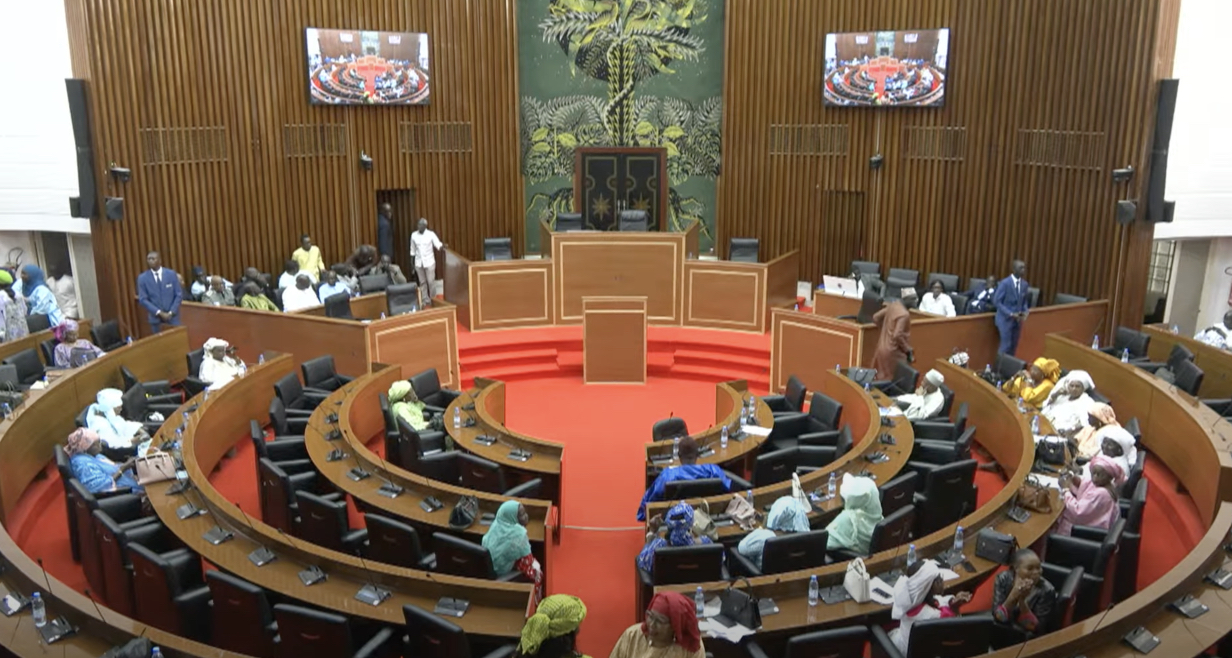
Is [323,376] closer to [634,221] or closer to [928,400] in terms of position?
[634,221]

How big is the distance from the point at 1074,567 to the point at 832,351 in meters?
5.57

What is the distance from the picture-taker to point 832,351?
11.7 metres

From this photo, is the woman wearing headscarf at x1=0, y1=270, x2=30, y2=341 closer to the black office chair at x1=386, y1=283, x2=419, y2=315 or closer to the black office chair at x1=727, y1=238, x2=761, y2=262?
the black office chair at x1=386, y1=283, x2=419, y2=315

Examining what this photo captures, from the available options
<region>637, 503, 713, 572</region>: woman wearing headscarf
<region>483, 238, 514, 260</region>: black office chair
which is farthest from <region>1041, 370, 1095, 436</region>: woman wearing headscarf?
<region>483, 238, 514, 260</region>: black office chair

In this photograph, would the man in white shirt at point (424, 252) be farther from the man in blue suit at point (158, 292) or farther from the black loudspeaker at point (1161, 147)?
the black loudspeaker at point (1161, 147)

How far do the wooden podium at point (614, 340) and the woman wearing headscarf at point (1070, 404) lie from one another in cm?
467

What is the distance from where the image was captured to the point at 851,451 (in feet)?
26.8

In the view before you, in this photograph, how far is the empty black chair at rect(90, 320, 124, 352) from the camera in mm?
11305

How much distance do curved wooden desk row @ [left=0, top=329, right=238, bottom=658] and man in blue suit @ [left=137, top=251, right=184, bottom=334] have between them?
2.70 ft

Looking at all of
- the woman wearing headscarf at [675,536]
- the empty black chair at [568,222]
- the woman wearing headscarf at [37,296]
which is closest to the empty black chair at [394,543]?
the woman wearing headscarf at [675,536]

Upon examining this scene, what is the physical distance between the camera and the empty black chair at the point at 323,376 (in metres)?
10.5

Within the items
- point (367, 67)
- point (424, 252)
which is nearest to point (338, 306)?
point (424, 252)

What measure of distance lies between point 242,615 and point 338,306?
267 inches

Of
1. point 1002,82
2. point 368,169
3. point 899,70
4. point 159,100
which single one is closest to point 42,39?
point 159,100
